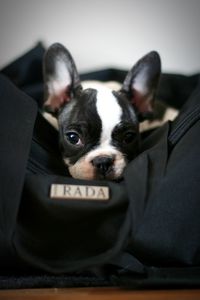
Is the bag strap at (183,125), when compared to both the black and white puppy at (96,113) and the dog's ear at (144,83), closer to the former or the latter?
the black and white puppy at (96,113)

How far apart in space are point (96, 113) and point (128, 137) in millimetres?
118

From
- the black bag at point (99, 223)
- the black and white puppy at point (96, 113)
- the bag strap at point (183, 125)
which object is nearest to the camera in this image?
the black bag at point (99, 223)

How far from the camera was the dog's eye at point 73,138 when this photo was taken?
3.40ft

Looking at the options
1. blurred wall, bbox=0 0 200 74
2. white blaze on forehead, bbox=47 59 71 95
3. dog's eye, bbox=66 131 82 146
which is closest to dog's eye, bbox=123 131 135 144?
dog's eye, bbox=66 131 82 146

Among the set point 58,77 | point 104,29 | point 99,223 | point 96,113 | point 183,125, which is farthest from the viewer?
point 104,29

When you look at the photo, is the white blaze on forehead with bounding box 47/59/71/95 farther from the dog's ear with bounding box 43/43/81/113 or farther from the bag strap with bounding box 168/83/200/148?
the bag strap with bounding box 168/83/200/148

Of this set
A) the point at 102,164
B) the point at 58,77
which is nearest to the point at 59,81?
the point at 58,77

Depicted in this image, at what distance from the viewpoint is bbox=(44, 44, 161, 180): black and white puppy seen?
0.98 metres

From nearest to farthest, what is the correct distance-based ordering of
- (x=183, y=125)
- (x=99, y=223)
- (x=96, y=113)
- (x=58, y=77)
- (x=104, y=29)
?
(x=99, y=223) → (x=183, y=125) → (x=96, y=113) → (x=58, y=77) → (x=104, y=29)

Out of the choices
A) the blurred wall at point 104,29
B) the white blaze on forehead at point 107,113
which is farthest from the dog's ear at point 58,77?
the blurred wall at point 104,29

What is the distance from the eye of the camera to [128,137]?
108 centimetres

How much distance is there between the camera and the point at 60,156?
1025mm

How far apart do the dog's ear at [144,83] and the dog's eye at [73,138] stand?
0.24 m

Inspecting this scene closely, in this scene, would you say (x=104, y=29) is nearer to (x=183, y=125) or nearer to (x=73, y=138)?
(x=73, y=138)
